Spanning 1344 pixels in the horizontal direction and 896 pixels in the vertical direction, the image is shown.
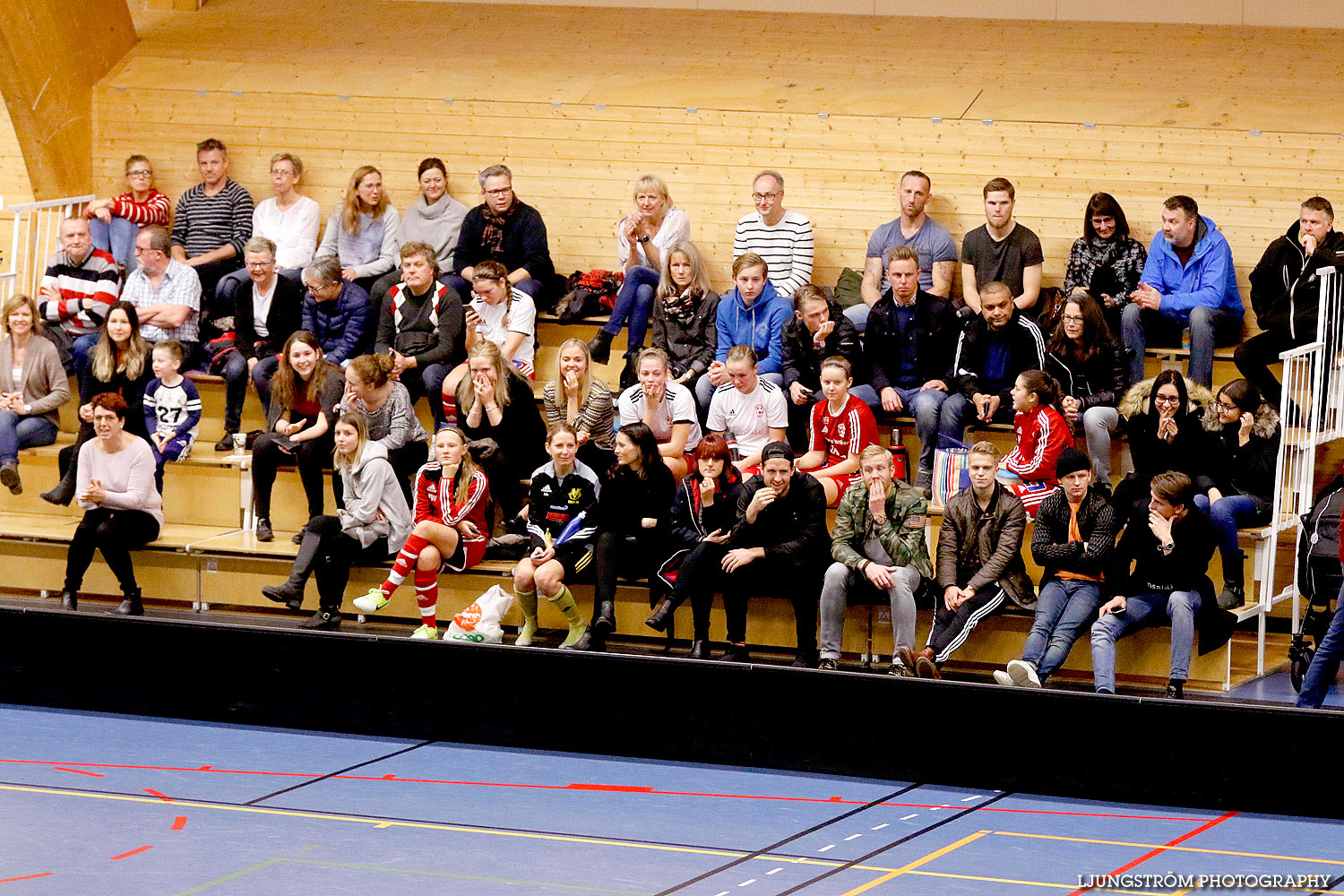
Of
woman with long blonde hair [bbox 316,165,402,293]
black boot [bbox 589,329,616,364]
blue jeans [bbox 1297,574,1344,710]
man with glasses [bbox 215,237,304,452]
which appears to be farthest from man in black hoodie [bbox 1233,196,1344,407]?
man with glasses [bbox 215,237,304,452]

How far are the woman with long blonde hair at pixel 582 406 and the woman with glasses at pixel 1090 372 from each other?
254 centimetres

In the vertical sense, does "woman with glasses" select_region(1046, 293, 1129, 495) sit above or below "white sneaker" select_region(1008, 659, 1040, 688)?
above

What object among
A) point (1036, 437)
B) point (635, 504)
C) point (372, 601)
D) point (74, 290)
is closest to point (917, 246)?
point (1036, 437)

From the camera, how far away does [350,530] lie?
29.4ft

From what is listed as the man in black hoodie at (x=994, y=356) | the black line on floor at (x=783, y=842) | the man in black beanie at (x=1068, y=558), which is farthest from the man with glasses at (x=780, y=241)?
the black line on floor at (x=783, y=842)

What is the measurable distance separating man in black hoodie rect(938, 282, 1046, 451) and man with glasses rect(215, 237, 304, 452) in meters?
4.24

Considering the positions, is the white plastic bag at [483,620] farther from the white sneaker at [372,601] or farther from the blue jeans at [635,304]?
the blue jeans at [635,304]

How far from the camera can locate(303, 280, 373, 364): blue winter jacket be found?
33.8ft

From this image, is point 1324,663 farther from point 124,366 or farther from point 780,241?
point 124,366

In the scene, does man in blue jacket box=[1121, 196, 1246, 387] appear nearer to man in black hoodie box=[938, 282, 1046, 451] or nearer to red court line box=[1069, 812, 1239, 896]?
man in black hoodie box=[938, 282, 1046, 451]

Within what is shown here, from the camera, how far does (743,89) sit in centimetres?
1173

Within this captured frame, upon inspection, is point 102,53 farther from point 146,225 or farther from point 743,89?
point 743,89

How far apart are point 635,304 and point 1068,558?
343 centimetres

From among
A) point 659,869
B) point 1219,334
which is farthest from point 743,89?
point 659,869
